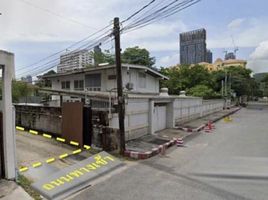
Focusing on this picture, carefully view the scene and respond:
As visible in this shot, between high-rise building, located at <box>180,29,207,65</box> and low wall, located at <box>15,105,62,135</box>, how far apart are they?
2294cm

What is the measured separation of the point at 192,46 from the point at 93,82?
1049 inches

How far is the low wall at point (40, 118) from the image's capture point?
1499 centimetres

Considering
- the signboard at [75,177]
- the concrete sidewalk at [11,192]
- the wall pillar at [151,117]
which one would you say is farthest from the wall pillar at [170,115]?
the concrete sidewalk at [11,192]

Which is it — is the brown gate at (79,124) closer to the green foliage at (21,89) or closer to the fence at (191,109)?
the fence at (191,109)

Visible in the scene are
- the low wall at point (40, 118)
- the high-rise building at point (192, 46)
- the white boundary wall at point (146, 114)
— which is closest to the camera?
the white boundary wall at point (146, 114)

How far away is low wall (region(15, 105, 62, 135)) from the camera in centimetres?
1499

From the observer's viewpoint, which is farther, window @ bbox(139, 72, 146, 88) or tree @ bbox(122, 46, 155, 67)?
tree @ bbox(122, 46, 155, 67)

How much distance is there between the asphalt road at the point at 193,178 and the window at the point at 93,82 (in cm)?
1075

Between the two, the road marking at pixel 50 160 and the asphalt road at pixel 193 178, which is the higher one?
the road marking at pixel 50 160

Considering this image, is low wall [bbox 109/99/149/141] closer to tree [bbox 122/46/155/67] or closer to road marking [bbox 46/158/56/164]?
road marking [bbox 46/158/56/164]

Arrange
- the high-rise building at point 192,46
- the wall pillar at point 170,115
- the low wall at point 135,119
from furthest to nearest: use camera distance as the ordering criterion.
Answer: the high-rise building at point 192,46
the wall pillar at point 170,115
the low wall at point 135,119

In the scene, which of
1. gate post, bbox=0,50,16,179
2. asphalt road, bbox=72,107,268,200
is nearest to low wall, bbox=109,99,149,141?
asphalt road, bbox=72,107,268,200

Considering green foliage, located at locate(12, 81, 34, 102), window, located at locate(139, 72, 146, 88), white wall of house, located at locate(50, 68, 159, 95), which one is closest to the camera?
white wall of house, located at locate(50, 68, 159, 95)

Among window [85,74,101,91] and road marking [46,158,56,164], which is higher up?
window [85,74,101,91]
